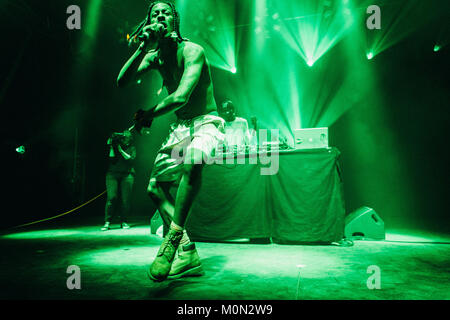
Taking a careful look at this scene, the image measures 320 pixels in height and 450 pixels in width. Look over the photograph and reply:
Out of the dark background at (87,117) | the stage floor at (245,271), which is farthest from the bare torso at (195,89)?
the dark background at (87,117)

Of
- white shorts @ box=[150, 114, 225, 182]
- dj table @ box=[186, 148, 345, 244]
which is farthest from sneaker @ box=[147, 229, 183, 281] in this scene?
dj table @ box=[186, 148, 345, 244]

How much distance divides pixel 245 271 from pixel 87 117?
7.58m

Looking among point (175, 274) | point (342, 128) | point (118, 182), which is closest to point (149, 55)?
point (175, 274)

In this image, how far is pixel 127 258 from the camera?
2.82m

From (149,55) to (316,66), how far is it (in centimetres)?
720

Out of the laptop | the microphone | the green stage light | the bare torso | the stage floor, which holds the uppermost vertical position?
the green stage light

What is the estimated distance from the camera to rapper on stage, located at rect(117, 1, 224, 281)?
6.09ft

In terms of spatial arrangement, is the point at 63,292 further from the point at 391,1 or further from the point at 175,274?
the point at 391,1

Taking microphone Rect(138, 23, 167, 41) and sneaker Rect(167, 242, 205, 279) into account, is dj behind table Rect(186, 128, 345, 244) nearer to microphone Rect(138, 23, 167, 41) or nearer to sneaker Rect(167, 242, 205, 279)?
sneaker Rect(167, 242, 205, 279)

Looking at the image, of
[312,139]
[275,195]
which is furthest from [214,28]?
[275,195]

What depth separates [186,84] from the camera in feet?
6.23

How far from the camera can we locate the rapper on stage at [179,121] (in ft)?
6.09

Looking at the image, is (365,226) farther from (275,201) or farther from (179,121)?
(179,121)

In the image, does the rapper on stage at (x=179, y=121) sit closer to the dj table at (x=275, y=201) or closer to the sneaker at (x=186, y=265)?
Answer: the sneaker at (x=186, y=265)
